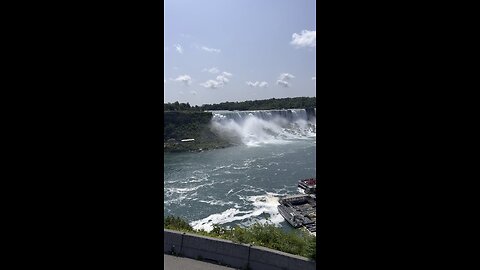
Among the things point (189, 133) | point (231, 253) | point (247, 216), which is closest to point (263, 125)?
point (189, 133)

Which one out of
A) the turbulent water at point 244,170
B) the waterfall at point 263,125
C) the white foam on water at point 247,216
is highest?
the waterfall at point 263,125

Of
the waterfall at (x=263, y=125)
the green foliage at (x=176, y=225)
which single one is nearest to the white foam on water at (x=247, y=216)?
the green foliage at (x=176, y=225)

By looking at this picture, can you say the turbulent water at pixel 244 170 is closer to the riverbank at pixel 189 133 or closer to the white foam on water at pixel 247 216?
the white foam on water at pixel 247 216

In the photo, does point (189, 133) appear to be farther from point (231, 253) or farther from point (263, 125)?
point (231, 253)
